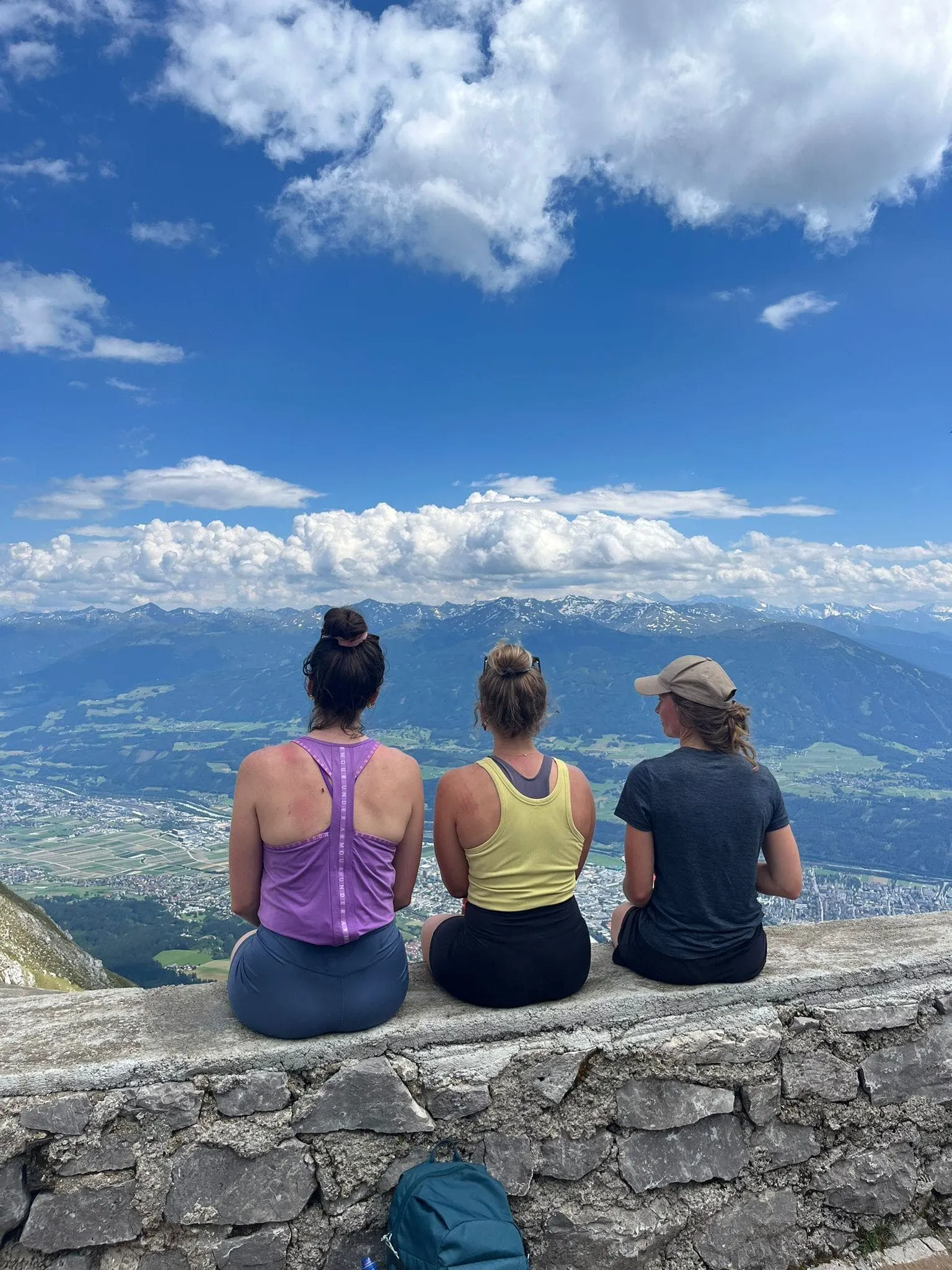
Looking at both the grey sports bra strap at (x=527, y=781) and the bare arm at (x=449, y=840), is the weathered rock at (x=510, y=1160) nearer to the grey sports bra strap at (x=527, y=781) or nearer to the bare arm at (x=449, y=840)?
the bare arm at (x=449, y=840)

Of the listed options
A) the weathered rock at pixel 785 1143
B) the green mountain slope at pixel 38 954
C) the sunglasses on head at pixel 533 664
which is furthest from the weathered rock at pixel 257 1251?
the green mountain slope at pixel 38 954

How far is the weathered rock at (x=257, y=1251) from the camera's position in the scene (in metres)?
2.83

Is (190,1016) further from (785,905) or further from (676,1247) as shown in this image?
(785,905)

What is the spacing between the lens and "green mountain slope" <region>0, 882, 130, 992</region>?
7.89m

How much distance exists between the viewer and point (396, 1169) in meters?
2.97

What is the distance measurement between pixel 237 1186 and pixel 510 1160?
116cm

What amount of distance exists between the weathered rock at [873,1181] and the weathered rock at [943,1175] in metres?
0.12

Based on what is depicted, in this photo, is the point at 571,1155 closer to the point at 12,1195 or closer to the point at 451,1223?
the point at 451,1223

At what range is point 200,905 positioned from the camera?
6162 centimetres

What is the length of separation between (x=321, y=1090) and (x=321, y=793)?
1.21m

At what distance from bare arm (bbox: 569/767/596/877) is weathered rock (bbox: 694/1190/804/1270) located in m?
1.72

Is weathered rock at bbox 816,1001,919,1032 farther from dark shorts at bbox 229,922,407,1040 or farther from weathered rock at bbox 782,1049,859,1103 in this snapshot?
dark shorts at bbox 229,922,407,1040

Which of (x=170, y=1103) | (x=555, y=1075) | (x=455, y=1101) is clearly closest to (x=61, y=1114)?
(x=170, y=1103)

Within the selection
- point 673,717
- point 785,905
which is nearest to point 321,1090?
point 673,717
